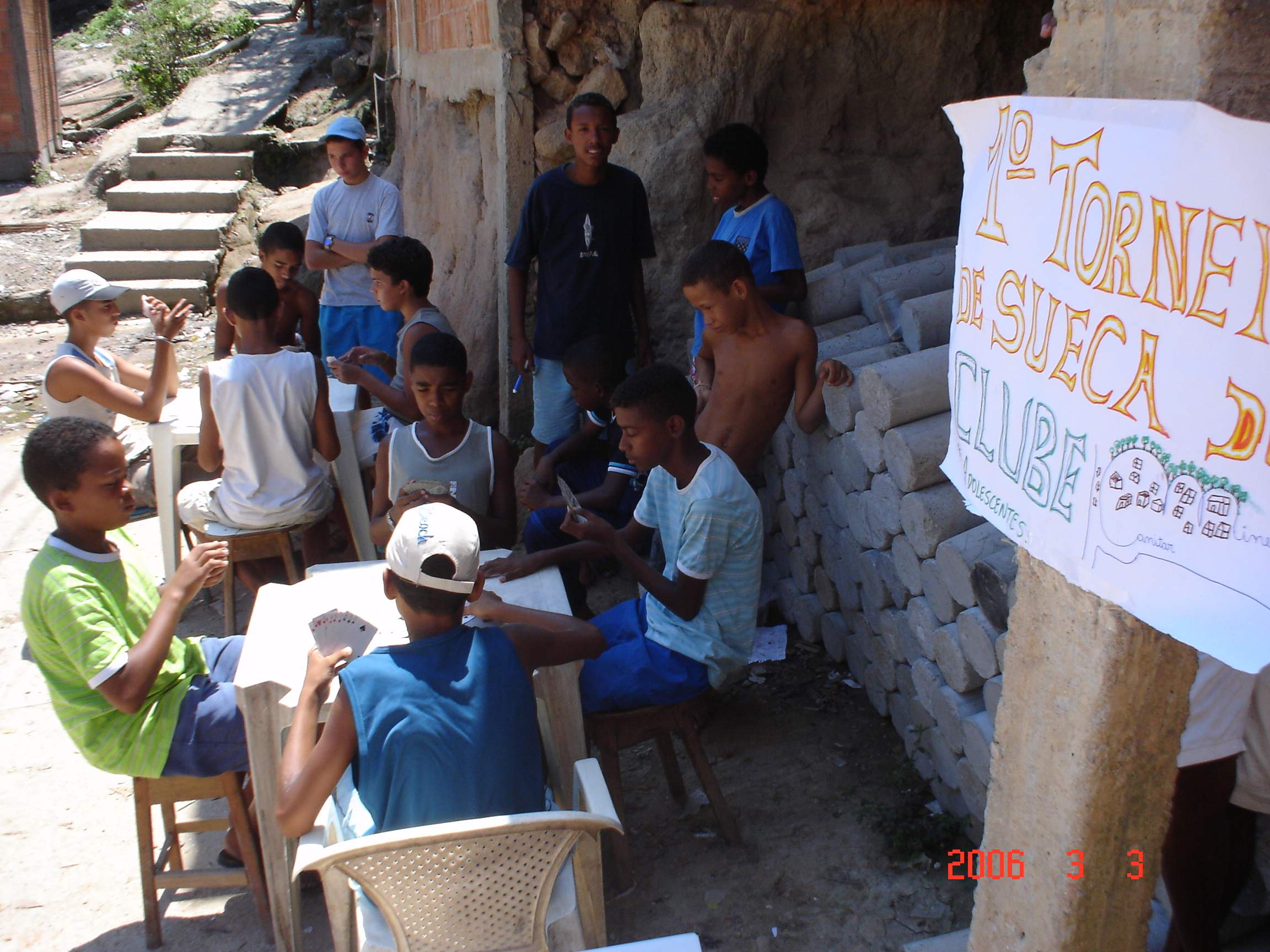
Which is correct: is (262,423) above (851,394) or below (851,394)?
below

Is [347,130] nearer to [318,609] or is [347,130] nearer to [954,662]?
[318,609]

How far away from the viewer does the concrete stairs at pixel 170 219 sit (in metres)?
9.45

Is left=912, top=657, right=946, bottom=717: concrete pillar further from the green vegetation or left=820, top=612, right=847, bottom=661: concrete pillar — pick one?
the green vegetation

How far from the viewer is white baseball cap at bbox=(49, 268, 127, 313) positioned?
423 cm

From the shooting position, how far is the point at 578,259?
4629 millimetres

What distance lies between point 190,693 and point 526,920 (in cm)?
126

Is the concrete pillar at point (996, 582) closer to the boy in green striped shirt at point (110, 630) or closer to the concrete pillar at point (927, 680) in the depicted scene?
the concrete pillar at point (927, 680)

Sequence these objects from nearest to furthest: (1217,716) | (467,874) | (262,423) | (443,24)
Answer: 1. (467,874)
2. (1217,716)
3. (262,423)
4. (443,24)

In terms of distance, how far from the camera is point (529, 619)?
264 cm

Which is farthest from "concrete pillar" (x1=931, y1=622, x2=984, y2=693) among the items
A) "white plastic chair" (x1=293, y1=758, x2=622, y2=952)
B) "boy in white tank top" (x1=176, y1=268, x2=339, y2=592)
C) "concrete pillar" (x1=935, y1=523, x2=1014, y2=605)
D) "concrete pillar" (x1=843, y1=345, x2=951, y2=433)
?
"boy in white tank top" (x1=176, y1=268, x2=339, y2=592)

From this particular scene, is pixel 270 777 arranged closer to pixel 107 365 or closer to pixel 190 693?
pixel 190 693

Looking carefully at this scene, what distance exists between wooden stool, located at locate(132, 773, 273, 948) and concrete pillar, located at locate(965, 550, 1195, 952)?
1976mm

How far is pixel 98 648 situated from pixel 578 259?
271 cm

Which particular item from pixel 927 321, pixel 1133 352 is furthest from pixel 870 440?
pixel 1133 352
